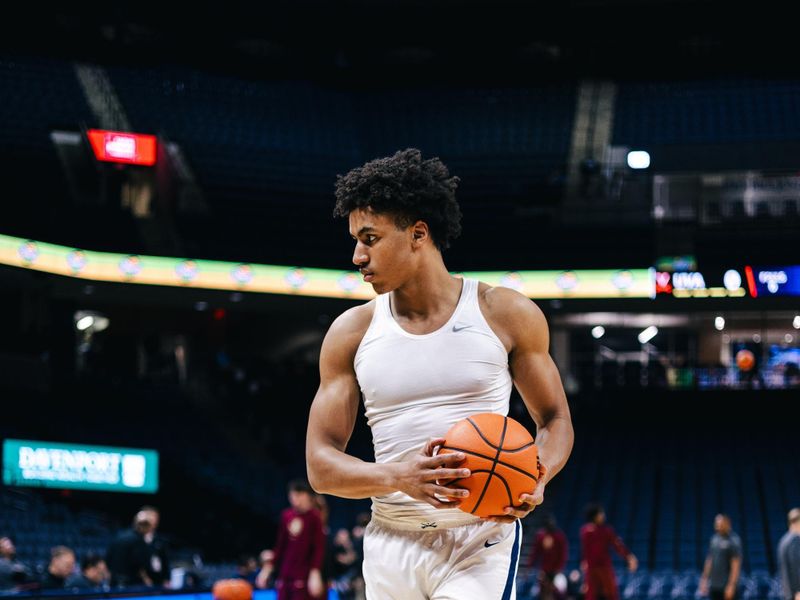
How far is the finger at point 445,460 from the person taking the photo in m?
3.38

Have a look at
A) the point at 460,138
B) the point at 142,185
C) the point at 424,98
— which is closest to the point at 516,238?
the point at 460,138

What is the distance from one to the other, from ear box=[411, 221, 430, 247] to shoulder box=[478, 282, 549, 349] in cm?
30

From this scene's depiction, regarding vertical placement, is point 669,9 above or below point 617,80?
above

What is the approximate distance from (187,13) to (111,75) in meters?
4.55

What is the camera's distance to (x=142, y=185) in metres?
24.1

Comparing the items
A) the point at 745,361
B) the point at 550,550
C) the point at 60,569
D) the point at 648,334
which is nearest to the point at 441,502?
the point at 60,569

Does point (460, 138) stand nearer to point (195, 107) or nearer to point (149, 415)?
point (195, 107)

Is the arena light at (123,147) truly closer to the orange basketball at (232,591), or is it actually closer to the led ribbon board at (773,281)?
the led ribbon board at (773,281)

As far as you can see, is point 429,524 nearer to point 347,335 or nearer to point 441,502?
point 441,502

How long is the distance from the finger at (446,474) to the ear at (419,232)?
0.86m

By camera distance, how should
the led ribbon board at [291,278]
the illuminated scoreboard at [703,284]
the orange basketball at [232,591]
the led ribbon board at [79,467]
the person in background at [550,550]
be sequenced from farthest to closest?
the illuminated scoreboard at [703,284], the led ribbon board at [291,278], the led ribbon board at [79,467], the person in background at [550,550], the orange basketball at [232,591]

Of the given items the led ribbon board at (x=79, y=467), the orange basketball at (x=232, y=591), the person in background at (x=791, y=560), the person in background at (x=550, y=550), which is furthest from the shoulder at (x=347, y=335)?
the led ribbon board at (x=79, y=467)

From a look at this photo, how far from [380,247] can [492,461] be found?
0.83m

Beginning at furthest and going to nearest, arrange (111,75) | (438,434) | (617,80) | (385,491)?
1. (617,80)
2. (111,75)
3. (438,434)
4. (385,491)
